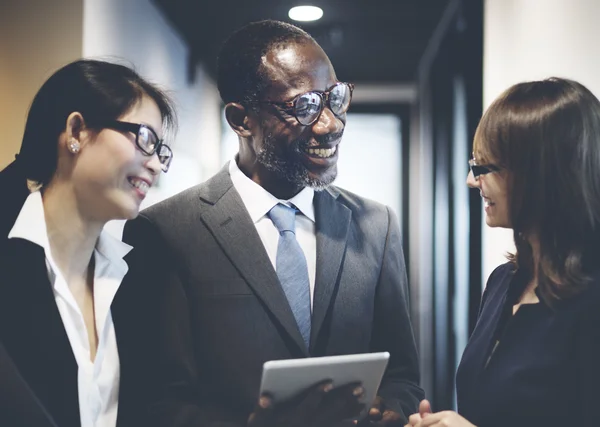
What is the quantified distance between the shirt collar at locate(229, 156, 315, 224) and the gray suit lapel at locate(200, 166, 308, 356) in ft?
0.09

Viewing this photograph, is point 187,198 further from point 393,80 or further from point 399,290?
point 393,80

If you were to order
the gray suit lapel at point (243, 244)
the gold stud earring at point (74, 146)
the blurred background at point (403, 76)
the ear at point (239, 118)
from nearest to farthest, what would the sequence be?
the gold stud earring at point (74, 146) → the gray suit lapel at point (243, 244) → the ear at point (239, 118) → the blurred background at point (403, 76)

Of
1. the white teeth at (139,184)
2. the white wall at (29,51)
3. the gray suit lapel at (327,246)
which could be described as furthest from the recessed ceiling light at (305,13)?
the white teeth at (139,184)

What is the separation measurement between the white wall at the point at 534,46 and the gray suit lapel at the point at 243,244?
3.26 feet

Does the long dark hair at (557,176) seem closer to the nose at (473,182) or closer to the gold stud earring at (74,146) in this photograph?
the nose at (473,182)

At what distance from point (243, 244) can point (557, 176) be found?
28.0 inches

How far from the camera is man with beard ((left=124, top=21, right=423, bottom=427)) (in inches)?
55.9

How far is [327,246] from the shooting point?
153 cm

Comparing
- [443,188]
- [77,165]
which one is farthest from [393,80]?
[77,165]

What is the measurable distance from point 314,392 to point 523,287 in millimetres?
527

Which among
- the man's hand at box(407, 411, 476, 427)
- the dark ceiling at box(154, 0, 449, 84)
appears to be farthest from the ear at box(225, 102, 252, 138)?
the dark ceiling at box(154, 0, 449, 84)

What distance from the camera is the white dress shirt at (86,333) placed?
4.21ft

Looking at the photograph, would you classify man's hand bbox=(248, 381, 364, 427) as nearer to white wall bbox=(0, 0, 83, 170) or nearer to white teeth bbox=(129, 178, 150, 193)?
white teeth bbox=(129, 178, 150, 193)

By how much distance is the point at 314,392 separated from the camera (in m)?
1.22
